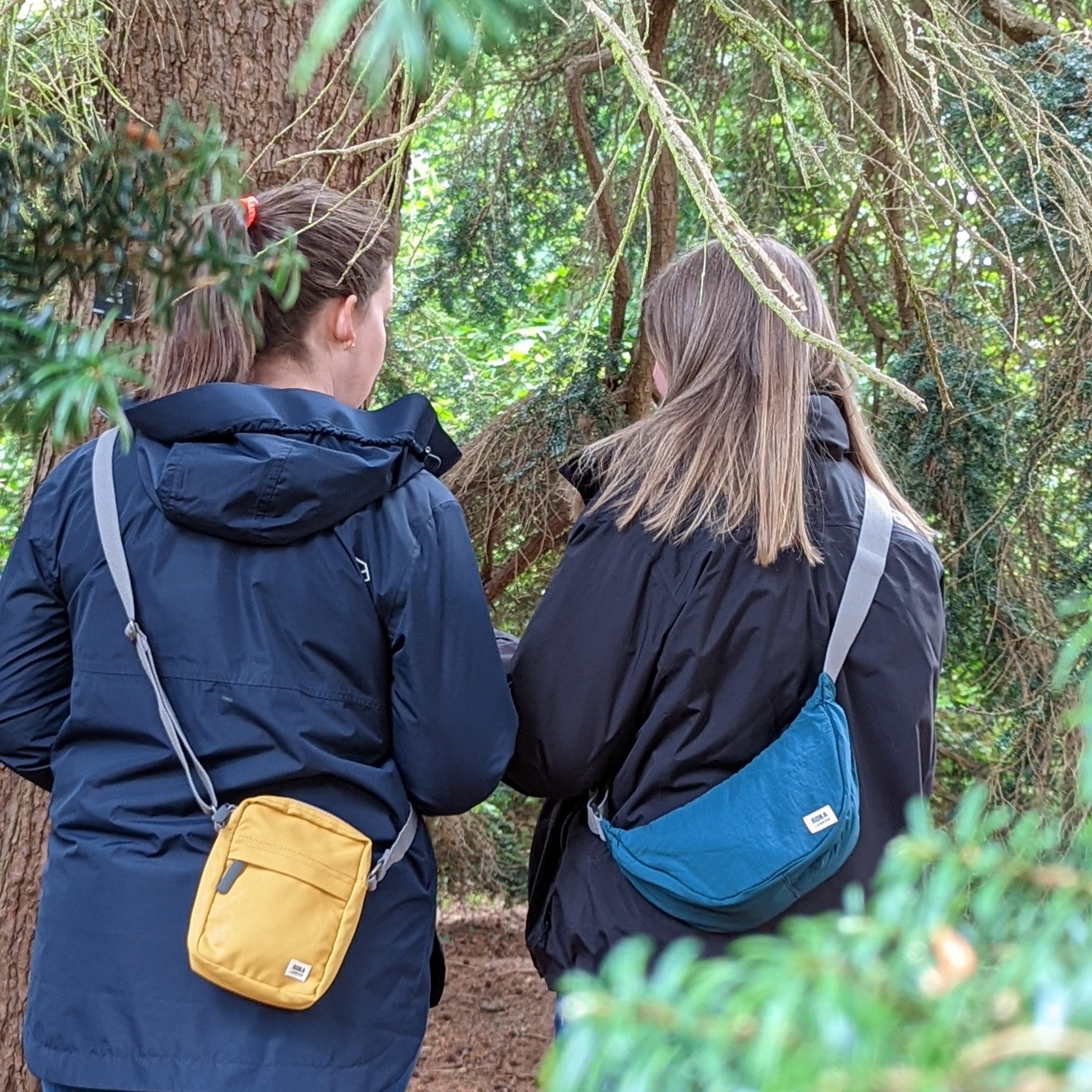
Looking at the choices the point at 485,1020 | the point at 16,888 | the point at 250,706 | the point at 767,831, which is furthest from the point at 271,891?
the point at 485,1020

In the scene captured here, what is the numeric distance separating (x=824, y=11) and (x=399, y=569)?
2958 mm

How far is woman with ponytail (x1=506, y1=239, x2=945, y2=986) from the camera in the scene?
65.4 inches

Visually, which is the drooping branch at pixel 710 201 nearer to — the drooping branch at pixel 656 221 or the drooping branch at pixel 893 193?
the drooping branch at pixel 893 193

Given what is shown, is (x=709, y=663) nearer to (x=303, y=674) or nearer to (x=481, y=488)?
(x=303, y=674)

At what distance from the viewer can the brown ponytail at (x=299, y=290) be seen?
170 cm

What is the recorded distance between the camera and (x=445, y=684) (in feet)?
5.25

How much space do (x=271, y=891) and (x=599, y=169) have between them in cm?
272

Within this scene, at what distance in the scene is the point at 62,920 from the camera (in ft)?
5.07

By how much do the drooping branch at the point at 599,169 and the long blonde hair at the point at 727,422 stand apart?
1472mm

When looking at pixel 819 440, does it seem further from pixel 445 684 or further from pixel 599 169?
pixel 599 169

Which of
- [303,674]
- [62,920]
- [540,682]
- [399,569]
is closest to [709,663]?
[540,682]

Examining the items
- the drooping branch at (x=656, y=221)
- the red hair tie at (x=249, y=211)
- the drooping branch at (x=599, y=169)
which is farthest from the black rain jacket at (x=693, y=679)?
A: the drooping branch at (x=599, y=169)

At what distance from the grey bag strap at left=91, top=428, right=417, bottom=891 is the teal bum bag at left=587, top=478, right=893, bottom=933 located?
33 centimetres

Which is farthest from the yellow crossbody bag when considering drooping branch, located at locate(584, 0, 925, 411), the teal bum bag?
drooping branch, located at locate(584, 0, 925, 411)
